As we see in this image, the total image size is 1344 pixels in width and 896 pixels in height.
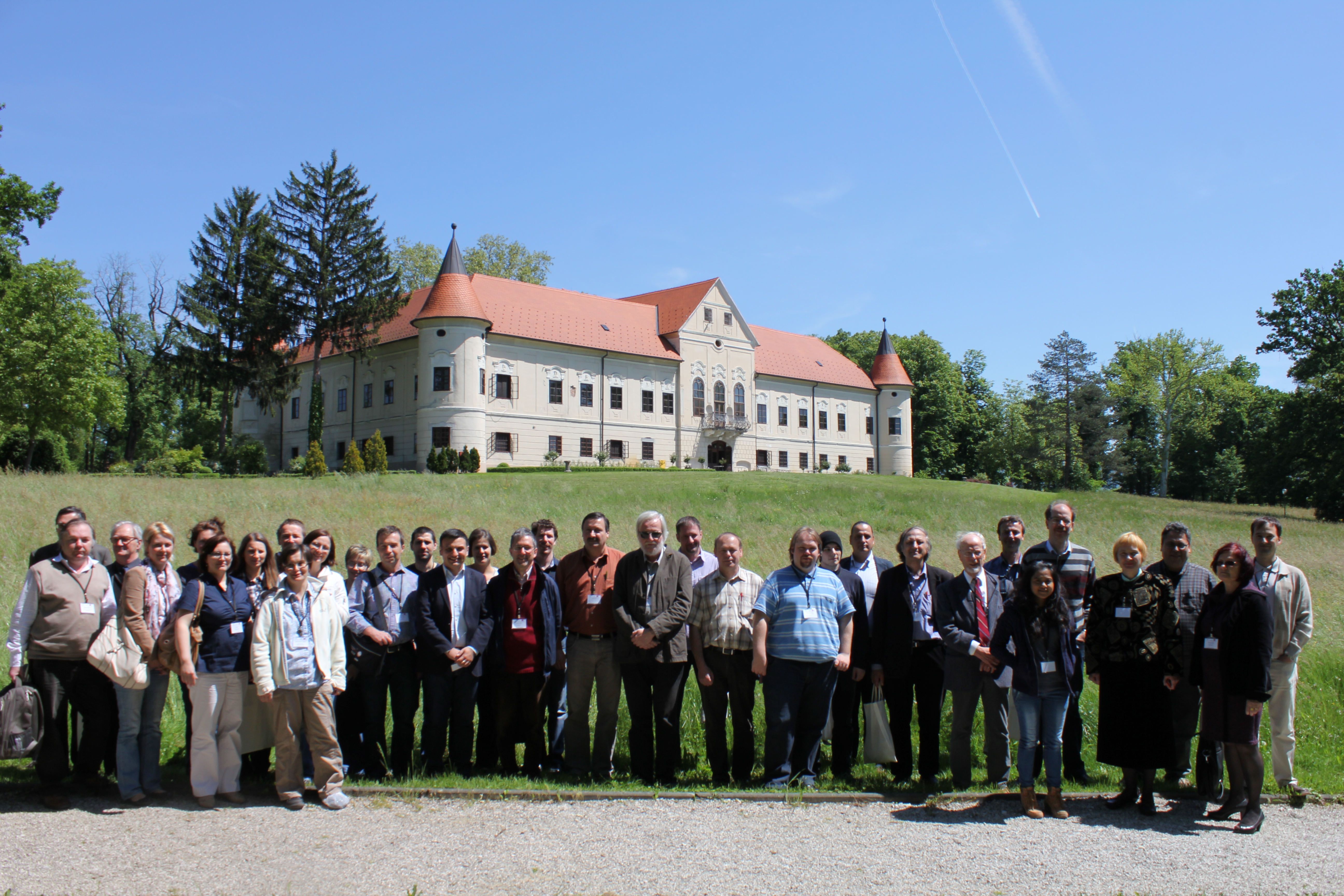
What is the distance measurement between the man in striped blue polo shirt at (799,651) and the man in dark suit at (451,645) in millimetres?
2015

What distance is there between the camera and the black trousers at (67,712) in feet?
19.1

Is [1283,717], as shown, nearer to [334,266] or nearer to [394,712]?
A: [394,712]

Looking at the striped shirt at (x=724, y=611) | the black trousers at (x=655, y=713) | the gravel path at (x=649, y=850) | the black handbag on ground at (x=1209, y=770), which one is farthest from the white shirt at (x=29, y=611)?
→ the black handbag on ground at (x=1209, y=770)

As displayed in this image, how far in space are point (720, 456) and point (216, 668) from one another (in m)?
43.6

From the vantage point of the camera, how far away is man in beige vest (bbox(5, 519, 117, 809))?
5820 millimetres

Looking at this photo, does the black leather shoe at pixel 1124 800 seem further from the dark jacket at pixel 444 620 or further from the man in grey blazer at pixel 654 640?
the dark jacket at pixel 444 620

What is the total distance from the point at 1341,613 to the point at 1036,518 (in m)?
14.9

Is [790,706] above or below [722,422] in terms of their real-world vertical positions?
below

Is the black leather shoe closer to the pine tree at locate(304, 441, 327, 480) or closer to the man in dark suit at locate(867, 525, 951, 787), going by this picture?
the man in dark suit at locate(867, 525, 951, 787)

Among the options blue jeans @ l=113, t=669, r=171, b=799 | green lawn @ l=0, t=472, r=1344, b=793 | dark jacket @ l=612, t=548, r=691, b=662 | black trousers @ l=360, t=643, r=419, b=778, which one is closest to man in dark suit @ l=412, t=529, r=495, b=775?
black trousers @ l=360, t=643, r=419, b=778

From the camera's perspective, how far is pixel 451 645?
6445mm

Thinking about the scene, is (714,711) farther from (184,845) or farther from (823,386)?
(823,386)

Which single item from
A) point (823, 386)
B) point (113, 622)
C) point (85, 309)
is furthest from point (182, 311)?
point (113, 622)

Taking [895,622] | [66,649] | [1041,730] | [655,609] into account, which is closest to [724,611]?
[655,609]
